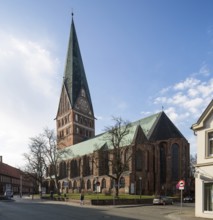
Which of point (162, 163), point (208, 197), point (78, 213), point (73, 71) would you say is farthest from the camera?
point (73, 71)

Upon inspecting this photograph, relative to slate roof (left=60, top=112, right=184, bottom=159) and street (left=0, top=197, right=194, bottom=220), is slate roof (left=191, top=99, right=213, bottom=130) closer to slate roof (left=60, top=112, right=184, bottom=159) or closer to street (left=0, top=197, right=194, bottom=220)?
street (left=0, top=197, right=194, bottom=220)

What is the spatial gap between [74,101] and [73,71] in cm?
860

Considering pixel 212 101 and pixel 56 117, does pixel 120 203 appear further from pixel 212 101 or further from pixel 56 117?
pixel 56 117

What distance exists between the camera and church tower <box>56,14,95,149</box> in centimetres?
10762

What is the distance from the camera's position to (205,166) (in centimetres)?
2591

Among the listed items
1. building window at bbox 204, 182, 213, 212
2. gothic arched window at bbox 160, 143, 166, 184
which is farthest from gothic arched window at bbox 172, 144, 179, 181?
building window at bbox 204, 182, 213, 212

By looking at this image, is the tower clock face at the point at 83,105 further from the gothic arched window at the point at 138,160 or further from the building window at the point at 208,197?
the building window at the point at 208,197

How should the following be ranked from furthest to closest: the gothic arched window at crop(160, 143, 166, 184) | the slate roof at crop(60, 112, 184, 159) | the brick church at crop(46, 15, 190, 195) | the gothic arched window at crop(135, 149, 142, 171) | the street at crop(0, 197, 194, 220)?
the slate roof at crop(60, 112, 184, 159), the gothic arched window at crop(160, 143, 166, 184), the gothic arched window at crop(135, 149, 142, 171), the brick church at crop(46, 15, 190, 195), the street at crop(0, 197, 194, 220)

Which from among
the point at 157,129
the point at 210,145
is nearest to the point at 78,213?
the point at 210,145

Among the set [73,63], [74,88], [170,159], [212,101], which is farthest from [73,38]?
[212,101]

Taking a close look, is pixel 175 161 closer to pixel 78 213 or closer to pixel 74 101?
pixel 74 101

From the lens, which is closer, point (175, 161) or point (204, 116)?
point (204, 116)

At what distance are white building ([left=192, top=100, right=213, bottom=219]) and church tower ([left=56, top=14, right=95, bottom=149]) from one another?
80863 mm

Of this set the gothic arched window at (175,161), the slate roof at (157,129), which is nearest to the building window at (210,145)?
the gothic arched window at (175,161)
